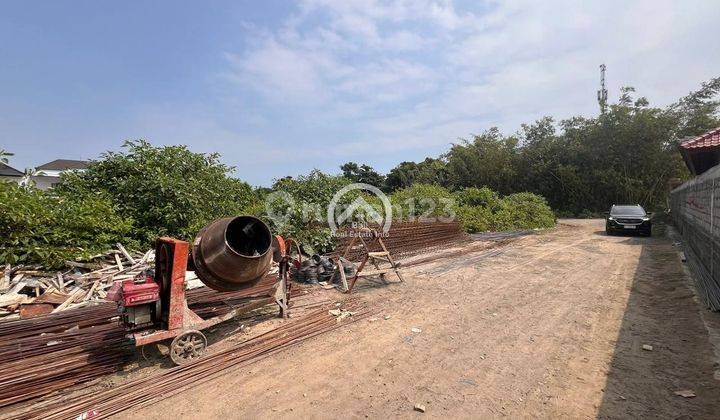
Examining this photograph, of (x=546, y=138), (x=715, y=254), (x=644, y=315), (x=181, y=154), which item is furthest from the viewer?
(x=546, y=138)

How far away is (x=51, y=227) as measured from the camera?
233 inches

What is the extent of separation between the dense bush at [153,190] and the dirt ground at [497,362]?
4.47m

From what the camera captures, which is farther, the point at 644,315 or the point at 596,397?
the point at 644,315

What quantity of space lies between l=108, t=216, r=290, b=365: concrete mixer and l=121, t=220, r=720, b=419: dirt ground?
729 mm

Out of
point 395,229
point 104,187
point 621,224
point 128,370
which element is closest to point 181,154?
point 104,187

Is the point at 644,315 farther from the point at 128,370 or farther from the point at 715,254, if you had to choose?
the point at 128,370

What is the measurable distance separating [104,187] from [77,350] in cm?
559

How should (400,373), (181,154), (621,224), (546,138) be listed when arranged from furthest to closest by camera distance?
(546,138), (621,224), (181,154), (400,373)

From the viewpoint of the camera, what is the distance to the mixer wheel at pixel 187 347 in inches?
145

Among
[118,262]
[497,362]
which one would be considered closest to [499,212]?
[497,362]

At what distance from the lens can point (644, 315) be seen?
4957 millimetres

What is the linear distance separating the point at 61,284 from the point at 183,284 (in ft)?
10.3

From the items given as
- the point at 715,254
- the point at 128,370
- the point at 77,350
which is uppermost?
the point at 715,254

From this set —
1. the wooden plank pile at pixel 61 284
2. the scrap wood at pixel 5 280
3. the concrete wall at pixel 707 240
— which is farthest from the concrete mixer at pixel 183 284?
the concrete wall at pixel 707 240
